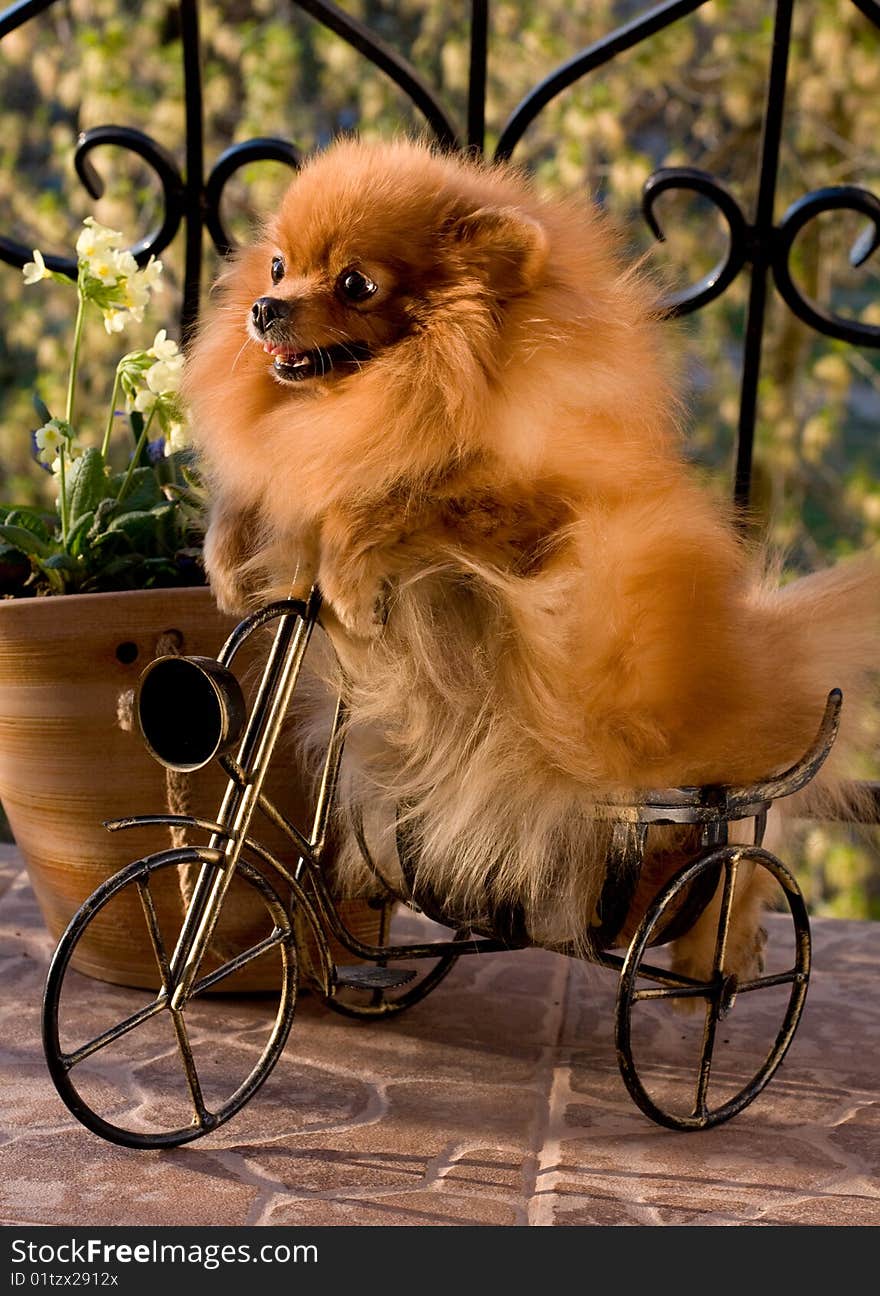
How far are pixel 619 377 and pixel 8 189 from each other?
586cm

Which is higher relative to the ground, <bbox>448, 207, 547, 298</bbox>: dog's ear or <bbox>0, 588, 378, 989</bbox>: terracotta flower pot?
<bbox>448, 207, 547, 298</bbox>: dog's ear

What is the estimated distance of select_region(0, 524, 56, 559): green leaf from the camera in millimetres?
1951

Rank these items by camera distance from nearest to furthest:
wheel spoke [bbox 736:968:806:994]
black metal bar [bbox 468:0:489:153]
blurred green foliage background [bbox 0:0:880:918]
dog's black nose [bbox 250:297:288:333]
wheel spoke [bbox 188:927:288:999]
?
dog's black nose [bbox 250:297:288:333] → wheel spoke [bbox 188:927:288:999] → wheel spoke [bbox 736:968:806:994] → black metal bar [bbox 468:0:489:153] → blurred green foliage background [bbox 0:0:880:918]

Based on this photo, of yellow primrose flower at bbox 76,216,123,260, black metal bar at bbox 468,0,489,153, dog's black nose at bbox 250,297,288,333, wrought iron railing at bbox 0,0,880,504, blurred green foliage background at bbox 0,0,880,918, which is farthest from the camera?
blurred green foliage background at bbox 0,0,880,918

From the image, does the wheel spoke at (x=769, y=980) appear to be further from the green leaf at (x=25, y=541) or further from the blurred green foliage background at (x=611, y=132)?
the blurred green foliage background at (x=611, y=132)

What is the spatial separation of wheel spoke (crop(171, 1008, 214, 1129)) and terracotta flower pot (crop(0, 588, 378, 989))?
31 cm

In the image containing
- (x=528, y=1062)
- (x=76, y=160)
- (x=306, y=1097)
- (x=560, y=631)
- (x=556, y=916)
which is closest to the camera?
(x=560, y=631)

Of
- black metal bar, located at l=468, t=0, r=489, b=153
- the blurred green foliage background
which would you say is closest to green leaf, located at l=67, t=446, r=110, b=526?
black metal bar, located at l=468, t=0, r=489, b=153

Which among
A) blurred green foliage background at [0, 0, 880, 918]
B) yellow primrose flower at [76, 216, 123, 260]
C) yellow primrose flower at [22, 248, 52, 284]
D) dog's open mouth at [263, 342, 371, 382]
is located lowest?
dog's open mouth at [263, 342, 371, 382]

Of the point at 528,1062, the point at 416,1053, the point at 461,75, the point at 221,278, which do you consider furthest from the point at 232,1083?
the point at 461,75

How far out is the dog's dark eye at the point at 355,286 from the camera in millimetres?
1403

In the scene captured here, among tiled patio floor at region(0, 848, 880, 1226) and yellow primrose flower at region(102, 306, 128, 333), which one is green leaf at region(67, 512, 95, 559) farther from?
tiled patio floor at region(0, 848, 880, 1226)

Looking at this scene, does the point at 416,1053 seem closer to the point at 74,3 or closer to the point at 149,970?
the point at 149,970

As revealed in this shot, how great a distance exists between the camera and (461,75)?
18.8ft
